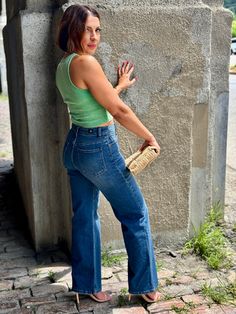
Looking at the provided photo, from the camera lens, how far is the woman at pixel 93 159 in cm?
276

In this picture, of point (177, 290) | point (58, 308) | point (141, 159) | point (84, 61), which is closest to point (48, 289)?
point (58, 308)

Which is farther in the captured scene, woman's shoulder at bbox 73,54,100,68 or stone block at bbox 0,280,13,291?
stone block at bbox 0,280,13,291

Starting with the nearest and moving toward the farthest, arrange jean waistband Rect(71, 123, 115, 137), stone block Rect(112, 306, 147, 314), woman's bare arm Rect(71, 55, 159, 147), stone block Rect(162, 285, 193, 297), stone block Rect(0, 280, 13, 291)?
woman's bare arm Rect(71, 55, 159, 147)
jean waistband Rect(71, 123, 115, 137)
stone block Rect(112, 306, 147, 314)
stone block Rect(162, 285, 193, 297)
stone block Rect(0, 280, 13, 291)

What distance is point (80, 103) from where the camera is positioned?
2.81m

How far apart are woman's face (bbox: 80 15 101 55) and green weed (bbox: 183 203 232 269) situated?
1.96m

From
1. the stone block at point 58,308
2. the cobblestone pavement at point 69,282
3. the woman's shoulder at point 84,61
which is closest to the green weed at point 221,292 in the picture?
the cobblestone pavement at point 69,282

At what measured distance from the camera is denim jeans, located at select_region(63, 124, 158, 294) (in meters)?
2.90

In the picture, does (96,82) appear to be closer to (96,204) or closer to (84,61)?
(84,61)

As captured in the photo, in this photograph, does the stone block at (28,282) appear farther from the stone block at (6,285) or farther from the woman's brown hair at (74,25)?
the woman's brown hair at (74,25)

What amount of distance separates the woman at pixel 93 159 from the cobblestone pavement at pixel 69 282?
0.35 feet

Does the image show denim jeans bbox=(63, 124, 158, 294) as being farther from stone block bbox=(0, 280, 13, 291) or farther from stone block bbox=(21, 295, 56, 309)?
stone block bbox=(0, 280, 13, 291)

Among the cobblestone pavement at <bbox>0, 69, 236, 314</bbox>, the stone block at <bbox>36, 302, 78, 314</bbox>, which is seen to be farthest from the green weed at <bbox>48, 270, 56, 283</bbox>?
the stone block at <bbox>36, 302, 78, 314</bbox>

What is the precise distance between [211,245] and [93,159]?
167cm

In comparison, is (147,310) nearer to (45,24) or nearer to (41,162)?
(41,162)
